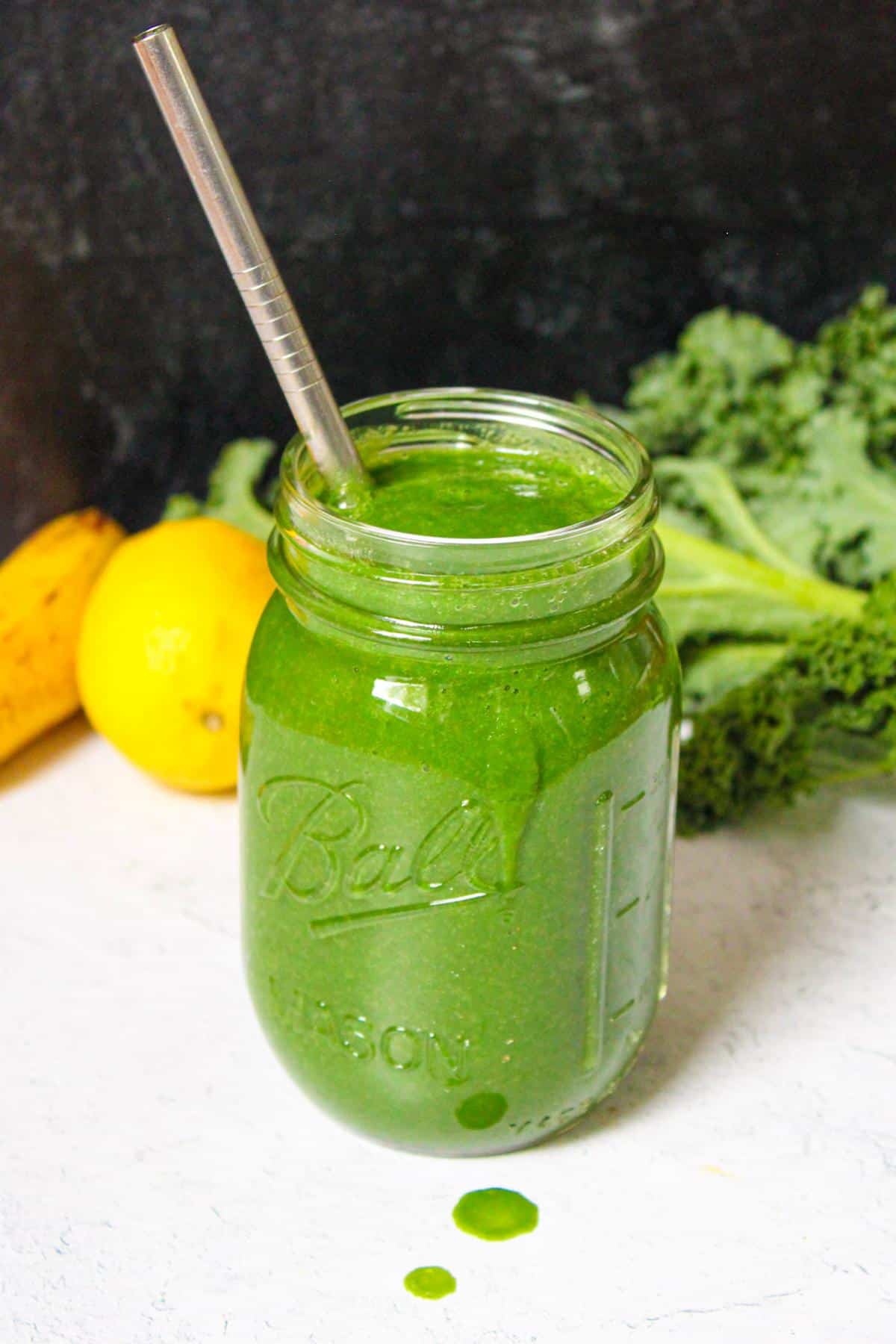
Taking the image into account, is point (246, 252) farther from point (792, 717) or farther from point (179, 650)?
point (792, 717)

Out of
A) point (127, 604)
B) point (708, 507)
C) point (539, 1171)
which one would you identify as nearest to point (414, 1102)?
point (539, 1171)

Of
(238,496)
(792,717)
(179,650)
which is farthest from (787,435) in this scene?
(179,650)

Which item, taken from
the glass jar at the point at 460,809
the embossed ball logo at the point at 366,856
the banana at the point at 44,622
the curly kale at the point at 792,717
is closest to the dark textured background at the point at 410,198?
the banana at the point at 44,622

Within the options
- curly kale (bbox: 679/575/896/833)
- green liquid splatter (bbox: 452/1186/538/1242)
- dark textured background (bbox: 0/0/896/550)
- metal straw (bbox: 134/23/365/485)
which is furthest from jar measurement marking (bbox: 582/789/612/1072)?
dark textured background (bbox: 0/0/896/550)

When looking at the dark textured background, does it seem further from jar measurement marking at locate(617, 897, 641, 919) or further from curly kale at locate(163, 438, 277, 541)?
jar measurement marking at locate(617, 897, 641, 919)

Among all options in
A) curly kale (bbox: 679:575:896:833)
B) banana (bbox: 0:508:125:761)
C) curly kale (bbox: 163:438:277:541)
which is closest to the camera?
curly kale (bbox: 679:575:896:833)

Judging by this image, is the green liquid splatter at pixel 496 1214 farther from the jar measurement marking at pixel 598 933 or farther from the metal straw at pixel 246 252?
the metal straw at pixel 246 252
